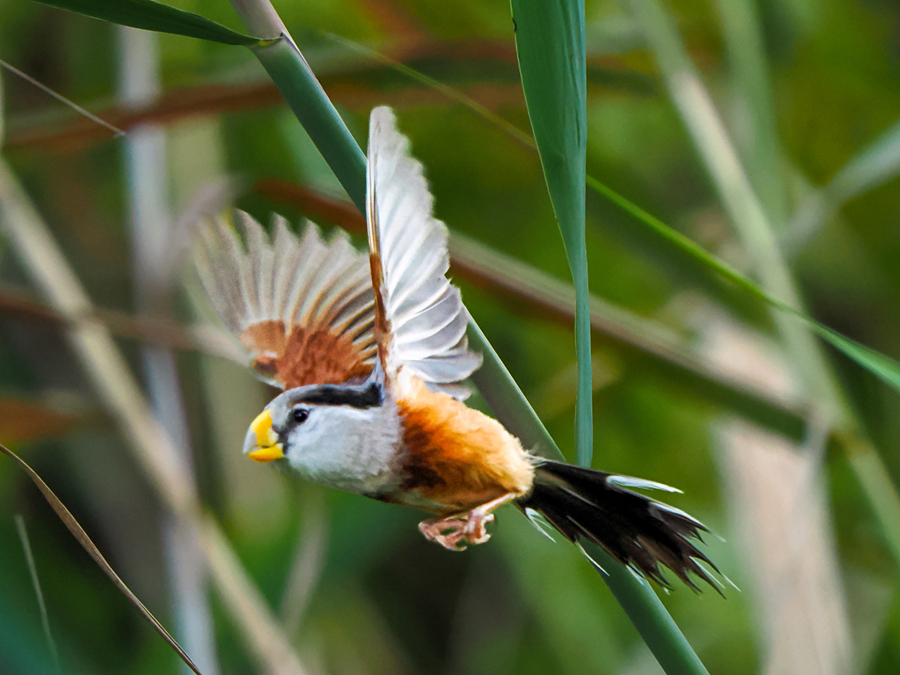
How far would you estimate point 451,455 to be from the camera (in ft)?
1.13

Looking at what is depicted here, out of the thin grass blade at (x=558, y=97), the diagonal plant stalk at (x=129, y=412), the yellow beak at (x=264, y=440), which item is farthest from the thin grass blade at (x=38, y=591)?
the diagonal plant stalk at (x=129, y=412)

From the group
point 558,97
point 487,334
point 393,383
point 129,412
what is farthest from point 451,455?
point 487,334

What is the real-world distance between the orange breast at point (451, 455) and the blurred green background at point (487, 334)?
1.19 feet

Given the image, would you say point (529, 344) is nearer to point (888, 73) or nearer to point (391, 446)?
point (888, 73)

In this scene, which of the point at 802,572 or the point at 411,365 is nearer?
the point at 411,365

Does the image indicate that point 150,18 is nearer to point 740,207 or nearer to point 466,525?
point 466,525

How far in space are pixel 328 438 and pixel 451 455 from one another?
61mm

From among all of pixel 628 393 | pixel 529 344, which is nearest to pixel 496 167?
pixel 529 344

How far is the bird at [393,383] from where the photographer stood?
303 mm

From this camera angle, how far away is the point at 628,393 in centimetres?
136

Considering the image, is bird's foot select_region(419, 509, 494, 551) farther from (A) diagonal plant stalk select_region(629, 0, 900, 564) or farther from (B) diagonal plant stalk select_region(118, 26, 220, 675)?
(B) diagonal plant stalk select_region(118, 26, 220, 675)

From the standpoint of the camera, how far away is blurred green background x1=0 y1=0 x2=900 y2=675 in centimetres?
85

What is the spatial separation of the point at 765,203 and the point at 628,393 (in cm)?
53

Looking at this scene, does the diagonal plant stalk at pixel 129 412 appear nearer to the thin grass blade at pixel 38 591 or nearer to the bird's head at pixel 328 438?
the thin grass blade at pixel 38 591
